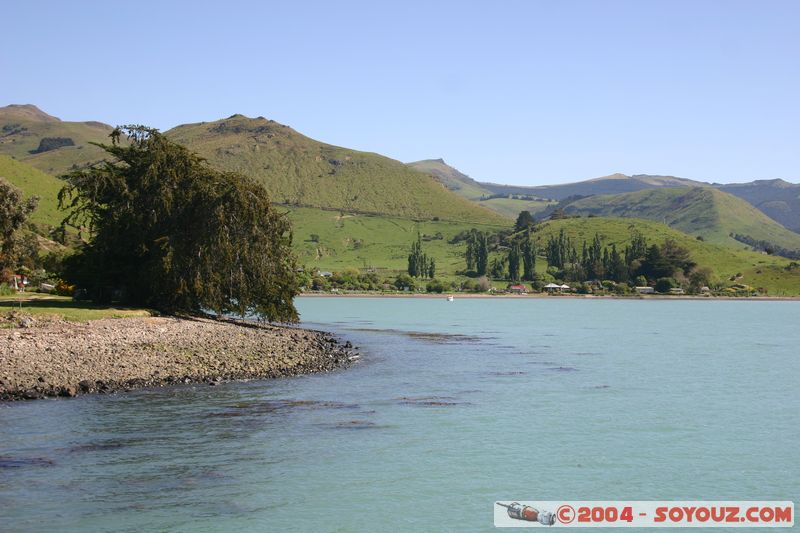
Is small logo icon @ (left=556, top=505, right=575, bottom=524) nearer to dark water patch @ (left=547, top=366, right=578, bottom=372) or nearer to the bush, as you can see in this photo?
dark water patch @ (left=547, top=366, right=578, bottom=372)

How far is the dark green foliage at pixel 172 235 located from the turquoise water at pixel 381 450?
16.1 metres

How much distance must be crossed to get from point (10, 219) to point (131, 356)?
21993 millimetres

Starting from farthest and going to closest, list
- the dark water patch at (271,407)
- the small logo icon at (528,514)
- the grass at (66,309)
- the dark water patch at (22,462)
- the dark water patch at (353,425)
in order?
1. the grass at (66,309)
2. the dark water patch at (271,407)
3. the dark water patch at (353,425)
4. the dark water patch at (22,462)
5. the small logo icon at (528,514)

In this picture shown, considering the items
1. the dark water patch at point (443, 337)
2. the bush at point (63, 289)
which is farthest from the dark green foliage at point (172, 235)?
the dark water patch at point (443, 337)

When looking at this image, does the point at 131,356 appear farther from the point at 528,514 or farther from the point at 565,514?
the point at 565,514

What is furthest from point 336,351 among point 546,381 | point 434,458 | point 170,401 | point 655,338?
point 655,338

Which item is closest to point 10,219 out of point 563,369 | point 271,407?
point 271,407

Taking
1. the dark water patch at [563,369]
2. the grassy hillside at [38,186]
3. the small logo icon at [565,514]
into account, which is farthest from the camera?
the grassy hillside at [38,186]

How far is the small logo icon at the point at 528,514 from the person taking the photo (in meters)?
20.1

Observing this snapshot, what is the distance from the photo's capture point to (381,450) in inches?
1046

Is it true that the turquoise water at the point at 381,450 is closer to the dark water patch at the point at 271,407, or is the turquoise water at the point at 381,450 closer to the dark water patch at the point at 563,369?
the dark water patch at the point at 271,407

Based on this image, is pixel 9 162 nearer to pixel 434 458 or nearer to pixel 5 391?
pixel 5 391

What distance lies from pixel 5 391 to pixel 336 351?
87.0ft

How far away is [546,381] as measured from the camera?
46.3m
